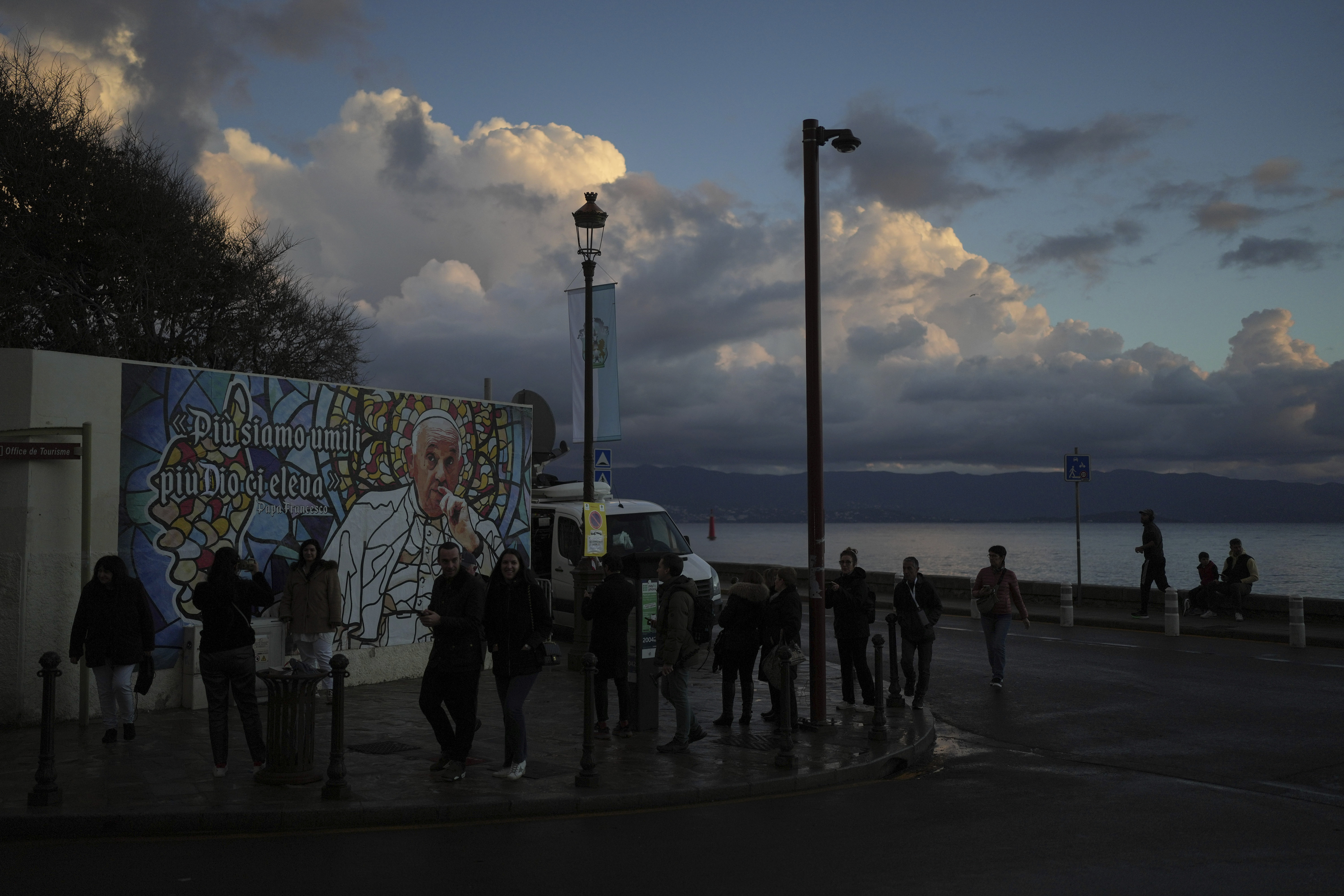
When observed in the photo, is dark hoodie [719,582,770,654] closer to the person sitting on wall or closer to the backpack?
the backpack

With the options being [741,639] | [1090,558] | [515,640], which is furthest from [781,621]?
[1090,558]

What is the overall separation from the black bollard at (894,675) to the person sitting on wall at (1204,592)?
39.0 ft

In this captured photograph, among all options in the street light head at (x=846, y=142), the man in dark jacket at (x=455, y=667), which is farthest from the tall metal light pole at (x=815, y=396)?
the man in dark jacket at (x=455, y=667)

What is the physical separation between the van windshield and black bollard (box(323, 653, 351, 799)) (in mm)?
11606

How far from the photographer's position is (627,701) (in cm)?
1089

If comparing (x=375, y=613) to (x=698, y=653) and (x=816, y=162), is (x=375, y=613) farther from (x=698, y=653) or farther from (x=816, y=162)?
(x=816, y=162)

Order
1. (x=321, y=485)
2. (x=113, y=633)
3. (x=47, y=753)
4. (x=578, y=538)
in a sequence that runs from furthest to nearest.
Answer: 1. (x=578, y=538)
2. (x=321, y=485)
3. (x=113, y=633)
4. (x=47, y=753)

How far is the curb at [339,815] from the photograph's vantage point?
7.25 m

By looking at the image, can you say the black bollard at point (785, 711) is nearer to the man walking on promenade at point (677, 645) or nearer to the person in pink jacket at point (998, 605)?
the man walking on promenade at point (677, 645)

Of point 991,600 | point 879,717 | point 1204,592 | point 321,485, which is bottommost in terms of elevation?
point 879,717

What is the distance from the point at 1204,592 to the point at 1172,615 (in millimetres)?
2635

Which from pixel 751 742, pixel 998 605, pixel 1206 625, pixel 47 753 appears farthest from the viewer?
pixel 1206 625

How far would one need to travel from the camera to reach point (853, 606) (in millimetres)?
11945

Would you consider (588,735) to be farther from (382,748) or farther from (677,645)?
(382,748)
